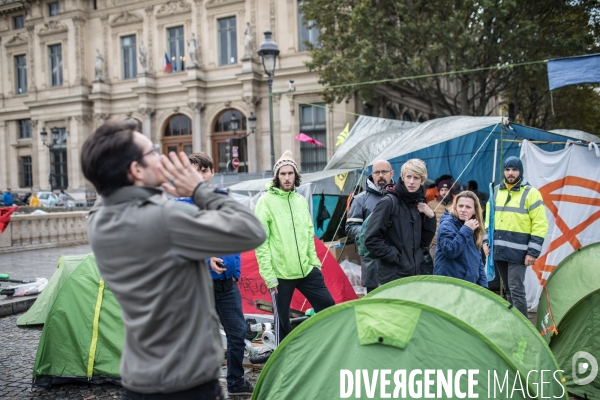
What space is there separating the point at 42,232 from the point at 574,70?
15.7m

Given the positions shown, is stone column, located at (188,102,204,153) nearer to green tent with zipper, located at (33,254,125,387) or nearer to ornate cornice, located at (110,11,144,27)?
ornate cornice, located at (110,11,144,27)

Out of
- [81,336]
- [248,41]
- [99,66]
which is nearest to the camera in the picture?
[81,336]

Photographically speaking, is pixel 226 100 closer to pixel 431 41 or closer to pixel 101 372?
pixel 431 41

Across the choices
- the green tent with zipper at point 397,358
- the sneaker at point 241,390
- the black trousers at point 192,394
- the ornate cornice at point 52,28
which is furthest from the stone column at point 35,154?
the black trousers at point 192,394

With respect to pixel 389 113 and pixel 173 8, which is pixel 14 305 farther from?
pixel 173 8

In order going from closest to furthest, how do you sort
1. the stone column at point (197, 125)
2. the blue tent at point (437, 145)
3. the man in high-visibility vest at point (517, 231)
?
the man in high-visibility vest at point (517, 231), the blue tent at point (437, 145), the stone column at point (197, 125)

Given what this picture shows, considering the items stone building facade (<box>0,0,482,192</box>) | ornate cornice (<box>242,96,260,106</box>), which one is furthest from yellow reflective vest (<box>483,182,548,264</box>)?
ornate cornice (<box>242,96,260,106</box>)

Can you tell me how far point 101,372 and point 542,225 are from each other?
4765 millimetres

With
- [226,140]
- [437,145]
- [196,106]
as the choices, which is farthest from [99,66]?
[437,145]

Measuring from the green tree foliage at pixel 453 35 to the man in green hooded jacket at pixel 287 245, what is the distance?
14.2m

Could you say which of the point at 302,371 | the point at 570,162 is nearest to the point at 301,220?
the point at 302,371

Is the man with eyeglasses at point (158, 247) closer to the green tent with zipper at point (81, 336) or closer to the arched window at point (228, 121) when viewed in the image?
the green tent with zipper at point (81, 336)

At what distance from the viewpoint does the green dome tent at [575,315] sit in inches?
165

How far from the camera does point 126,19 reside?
106 feet
